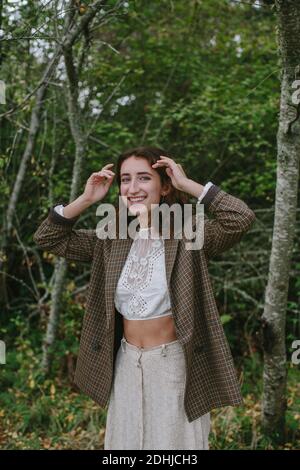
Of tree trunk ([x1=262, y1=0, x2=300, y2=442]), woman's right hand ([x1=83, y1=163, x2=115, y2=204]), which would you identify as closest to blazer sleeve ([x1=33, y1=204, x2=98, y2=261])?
woman's right hand ([x1=83, y1=163, x2=115, y2=204])

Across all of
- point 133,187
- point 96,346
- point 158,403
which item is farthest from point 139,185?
point 158,403

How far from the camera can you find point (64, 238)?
2.31 m

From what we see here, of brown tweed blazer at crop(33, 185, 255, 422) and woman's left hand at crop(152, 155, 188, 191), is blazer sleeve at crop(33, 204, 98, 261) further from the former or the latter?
woman's left hand at crop(152, 155, 188, 191)

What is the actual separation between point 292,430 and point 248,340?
3.87 ft

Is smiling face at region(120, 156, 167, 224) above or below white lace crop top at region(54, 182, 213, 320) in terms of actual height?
above

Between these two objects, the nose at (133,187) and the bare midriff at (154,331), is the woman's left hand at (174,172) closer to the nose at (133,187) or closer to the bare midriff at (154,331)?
the nose at (133,187)

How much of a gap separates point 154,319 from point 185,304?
16cm

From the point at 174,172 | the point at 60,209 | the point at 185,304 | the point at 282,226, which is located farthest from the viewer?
the point at 282,226

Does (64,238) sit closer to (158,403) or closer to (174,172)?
(174,172)

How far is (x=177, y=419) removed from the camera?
6.95 feet

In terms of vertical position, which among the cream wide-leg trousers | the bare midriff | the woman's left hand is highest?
the woman's left hand

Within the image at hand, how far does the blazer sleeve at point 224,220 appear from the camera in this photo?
6.75 ft

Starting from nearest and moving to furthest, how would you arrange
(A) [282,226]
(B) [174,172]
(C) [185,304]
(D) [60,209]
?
(C) [185,304], (B) [174,172], (D) [60,209], (A) [282,226]

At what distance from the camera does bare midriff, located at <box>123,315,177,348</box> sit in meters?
2.15
